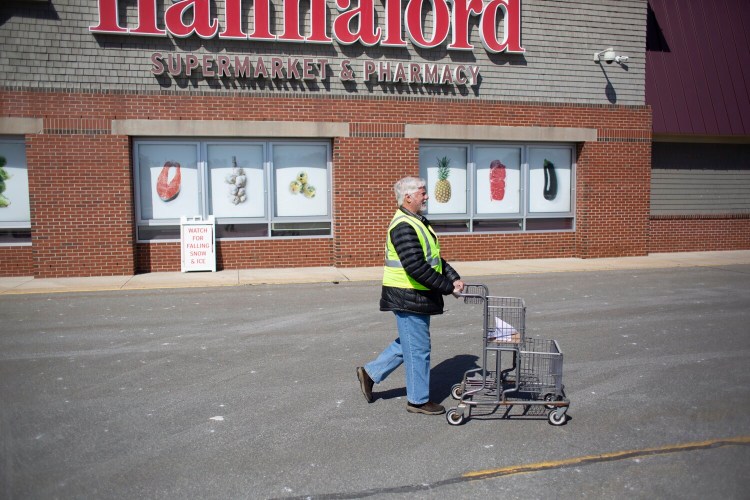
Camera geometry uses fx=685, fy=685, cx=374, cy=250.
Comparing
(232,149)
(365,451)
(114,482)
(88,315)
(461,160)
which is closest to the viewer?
(114,482)

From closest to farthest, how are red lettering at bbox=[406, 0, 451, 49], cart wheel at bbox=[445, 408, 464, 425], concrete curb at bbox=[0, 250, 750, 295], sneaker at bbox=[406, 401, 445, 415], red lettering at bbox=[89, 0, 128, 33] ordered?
cart wheel at bbox=[445, 408, 464, 425]
sneaker at bbox=[406, 401, 445, 415]
concrete curb at bbox=[0, 250, 750, 295]
red lettering at bbox=[89, 0, 128, 33]
red lettering at bbox=[406, 0, 451, 49]

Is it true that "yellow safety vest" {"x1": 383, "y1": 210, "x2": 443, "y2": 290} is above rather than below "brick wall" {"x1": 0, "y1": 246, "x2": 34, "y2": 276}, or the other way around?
above

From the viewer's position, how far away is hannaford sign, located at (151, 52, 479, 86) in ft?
46.3

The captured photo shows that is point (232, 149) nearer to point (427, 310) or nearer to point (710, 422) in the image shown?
point (427, 310)

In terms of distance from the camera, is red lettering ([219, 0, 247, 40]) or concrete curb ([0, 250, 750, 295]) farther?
red lettering ([219, 0, 247, 40])

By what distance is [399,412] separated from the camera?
5863 millimetres

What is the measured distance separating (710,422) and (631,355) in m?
2.17

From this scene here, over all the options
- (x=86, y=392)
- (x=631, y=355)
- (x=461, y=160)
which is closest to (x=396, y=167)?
(x=461, y=160)

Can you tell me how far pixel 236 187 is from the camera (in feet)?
49.4

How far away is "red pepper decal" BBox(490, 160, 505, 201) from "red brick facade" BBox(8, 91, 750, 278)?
38.8 inches

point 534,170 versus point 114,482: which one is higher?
point 534,170

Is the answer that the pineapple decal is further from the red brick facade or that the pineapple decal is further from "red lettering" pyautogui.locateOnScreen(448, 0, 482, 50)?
"red lettering" pyautogui.locateOnScreen(448, 0, 482, 50)

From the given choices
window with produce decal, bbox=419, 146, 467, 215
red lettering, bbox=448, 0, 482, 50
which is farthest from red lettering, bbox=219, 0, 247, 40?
window with produce decal, bbox=419, 146, 467, 215

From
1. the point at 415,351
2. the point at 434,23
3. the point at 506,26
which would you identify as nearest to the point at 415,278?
the point at 415,351
